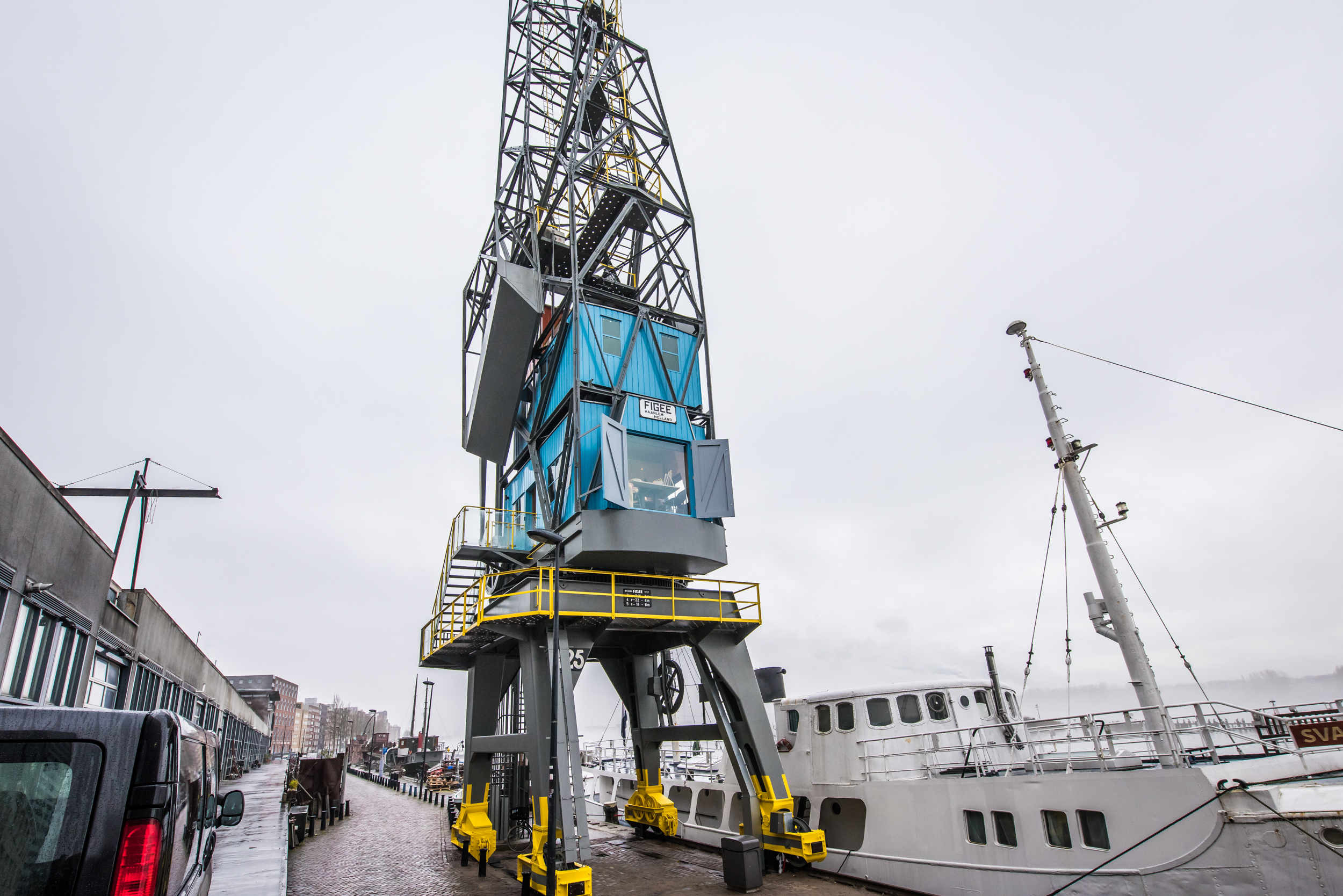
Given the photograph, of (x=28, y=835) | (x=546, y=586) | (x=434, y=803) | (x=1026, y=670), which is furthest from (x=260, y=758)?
(x=28, y=835)

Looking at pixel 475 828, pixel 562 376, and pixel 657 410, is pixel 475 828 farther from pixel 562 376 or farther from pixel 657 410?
pixel 562 376

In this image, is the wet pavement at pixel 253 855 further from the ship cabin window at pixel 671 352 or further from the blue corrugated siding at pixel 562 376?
the ship cabin window at pixel 671 352

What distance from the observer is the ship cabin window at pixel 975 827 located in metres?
13.6

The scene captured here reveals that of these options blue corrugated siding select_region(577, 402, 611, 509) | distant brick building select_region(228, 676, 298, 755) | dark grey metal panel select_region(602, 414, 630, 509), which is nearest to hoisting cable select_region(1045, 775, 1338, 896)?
dark grey metal panel select_region(602, 414, 630, 509)

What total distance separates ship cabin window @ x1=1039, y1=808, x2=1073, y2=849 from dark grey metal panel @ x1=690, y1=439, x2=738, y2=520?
30.8 feet

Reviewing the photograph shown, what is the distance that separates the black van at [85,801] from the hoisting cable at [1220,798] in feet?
42.1

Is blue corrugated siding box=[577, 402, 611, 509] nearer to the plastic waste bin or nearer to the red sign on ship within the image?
the plastic waste bin

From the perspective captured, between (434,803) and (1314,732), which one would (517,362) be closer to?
(1314,732)

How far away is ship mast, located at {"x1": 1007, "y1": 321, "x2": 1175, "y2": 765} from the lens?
1329 centimetres

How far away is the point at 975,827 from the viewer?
13.8 meters

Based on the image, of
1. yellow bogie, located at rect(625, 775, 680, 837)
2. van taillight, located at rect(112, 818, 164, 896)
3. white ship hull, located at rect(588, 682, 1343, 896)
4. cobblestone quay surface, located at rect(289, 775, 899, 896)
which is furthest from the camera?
yellow bogie, located at rect(625, 775, 680, 837)

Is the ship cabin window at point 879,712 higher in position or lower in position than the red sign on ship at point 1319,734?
higher

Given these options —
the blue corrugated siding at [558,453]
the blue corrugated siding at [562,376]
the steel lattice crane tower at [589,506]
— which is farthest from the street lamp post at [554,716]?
the blue corrugated siding at [562,376]

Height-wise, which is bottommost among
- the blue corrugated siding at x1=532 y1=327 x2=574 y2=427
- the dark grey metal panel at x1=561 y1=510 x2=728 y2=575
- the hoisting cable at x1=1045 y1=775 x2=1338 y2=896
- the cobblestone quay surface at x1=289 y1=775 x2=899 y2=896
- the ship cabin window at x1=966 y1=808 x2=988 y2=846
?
the cobblestone quay surface at x1=289 y1=775 x2=899 y2=896
